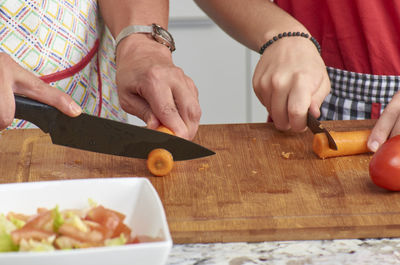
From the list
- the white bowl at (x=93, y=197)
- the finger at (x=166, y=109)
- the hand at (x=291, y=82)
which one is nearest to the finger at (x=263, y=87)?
the hand at (x=291, y=82)

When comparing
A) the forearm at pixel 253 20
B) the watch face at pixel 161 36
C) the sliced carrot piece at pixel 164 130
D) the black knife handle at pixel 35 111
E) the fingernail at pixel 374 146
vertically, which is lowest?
the fingernail at pixel 374 146

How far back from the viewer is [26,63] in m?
1.75

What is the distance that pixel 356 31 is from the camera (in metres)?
1.83

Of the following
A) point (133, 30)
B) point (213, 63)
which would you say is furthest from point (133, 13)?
point (213, 63)

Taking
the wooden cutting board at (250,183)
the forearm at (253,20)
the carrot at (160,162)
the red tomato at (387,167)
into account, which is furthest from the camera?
the forearm at (253,20)

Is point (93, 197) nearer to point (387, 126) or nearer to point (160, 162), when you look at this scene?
point (160, 162)

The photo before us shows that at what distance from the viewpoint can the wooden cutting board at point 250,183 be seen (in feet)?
4.00

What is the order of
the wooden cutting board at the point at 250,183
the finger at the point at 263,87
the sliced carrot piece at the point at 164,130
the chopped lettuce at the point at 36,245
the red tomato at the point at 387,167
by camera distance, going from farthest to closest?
the finger at the point at 263,87 → the sliced carrot piece at the point at 164,130 → the red tomato at the point at 387,167 → the wooden cutting board at the point at 250,183 → the chopped lettuce at the point at 36,245

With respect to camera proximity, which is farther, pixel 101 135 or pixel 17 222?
pixel 101 135

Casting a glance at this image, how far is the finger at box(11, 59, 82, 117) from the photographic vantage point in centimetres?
138

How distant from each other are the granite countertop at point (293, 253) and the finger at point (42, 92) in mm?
390

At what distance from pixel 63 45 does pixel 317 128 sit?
2.36ft

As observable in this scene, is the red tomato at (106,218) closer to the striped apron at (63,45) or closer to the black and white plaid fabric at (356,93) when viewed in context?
the striped apron at (63,45)

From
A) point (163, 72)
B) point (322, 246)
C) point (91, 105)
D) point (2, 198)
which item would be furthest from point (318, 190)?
point (91, 105)
